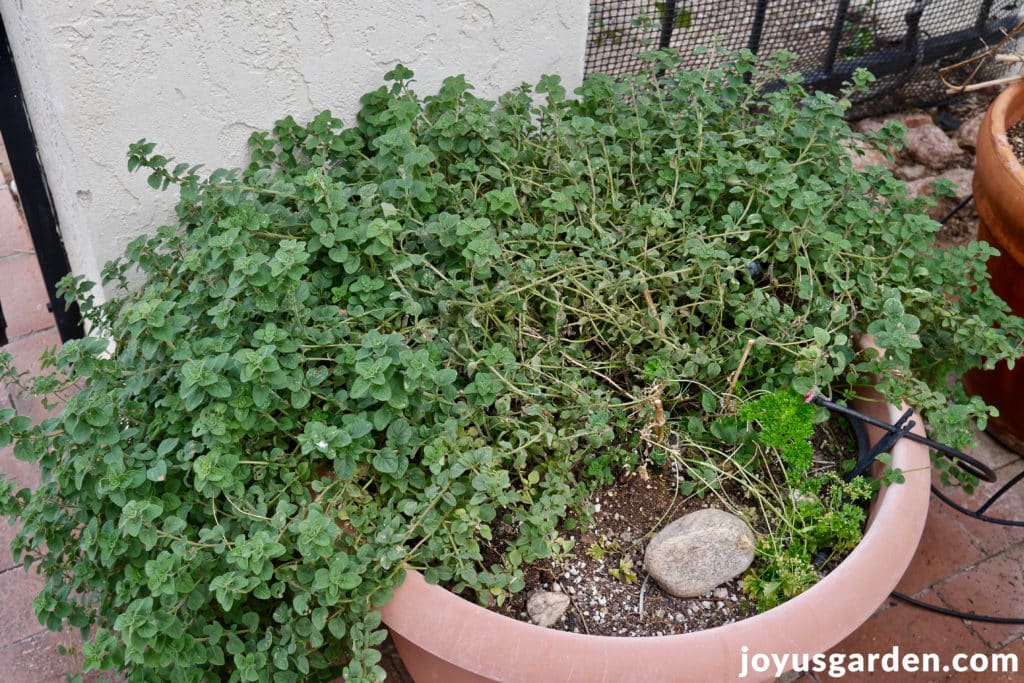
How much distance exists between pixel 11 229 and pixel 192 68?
187cm

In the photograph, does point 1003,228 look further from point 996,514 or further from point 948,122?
point 948,122

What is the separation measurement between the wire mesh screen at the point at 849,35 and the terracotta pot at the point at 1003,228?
1.10 metres

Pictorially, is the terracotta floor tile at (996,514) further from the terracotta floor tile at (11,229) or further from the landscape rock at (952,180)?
the terracotta floor tile at (11,229)

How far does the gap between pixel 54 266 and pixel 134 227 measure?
0.48m

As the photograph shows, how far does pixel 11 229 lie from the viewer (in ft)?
11.6

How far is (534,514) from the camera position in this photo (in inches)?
68.8

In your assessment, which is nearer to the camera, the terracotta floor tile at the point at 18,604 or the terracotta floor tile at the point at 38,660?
the terracotta floor tile at the point at 38,660

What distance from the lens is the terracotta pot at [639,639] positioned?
1579 millimetres

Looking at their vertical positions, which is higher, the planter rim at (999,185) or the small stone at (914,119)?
the planter rim at (999,185)

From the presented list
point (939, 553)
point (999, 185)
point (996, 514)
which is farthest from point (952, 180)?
point (939, 553)

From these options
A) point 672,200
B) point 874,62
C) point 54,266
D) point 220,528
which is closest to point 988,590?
point 672,200

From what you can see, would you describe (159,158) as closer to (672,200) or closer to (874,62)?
(672,200)

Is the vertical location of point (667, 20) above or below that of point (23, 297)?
above

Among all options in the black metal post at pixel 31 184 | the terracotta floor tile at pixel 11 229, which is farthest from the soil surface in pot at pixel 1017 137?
the terracotta floor tile at pixel 11 229
